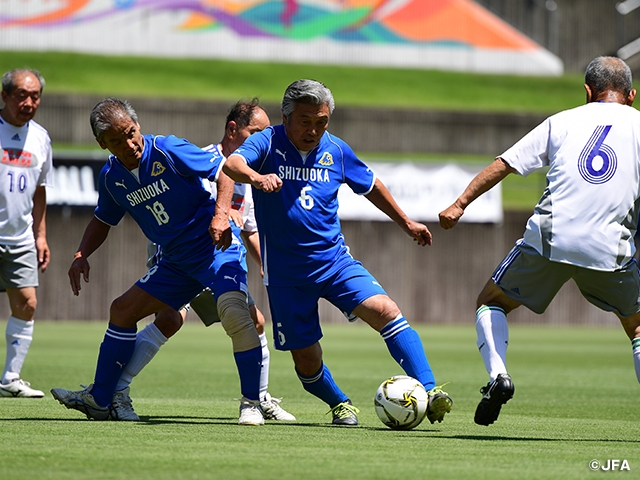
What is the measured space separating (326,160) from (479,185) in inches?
43.2

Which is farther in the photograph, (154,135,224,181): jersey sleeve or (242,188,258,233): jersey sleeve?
(242,188,258,233): jersey sleeve

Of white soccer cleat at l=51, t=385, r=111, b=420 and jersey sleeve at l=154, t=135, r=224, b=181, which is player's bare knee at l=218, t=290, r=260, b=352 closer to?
jersey sleeve at l=154, t=135, r=224, b=181

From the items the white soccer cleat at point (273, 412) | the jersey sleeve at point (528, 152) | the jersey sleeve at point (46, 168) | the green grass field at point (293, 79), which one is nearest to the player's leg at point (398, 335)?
the white soccer cleat at point (273, 412)

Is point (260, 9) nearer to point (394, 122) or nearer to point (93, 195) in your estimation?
point (394, 122)

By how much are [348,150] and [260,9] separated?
90.3 feet

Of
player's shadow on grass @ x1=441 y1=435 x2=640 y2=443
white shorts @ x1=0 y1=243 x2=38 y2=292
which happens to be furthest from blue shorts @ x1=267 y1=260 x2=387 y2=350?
white shorts @ x1=0 y1=243 x2=38 y2=292

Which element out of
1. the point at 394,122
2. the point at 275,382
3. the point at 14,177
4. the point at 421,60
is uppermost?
the point at 421,60

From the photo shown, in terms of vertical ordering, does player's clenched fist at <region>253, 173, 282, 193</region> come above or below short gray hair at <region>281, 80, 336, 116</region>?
below

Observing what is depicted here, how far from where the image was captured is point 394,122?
27422mm

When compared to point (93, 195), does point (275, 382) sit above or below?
below

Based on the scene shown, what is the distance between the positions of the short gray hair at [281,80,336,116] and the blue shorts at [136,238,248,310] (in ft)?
3.31

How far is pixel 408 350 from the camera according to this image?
22.0 feet

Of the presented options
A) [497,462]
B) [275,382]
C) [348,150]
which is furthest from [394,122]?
[497,462]

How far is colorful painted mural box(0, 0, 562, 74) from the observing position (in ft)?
109
